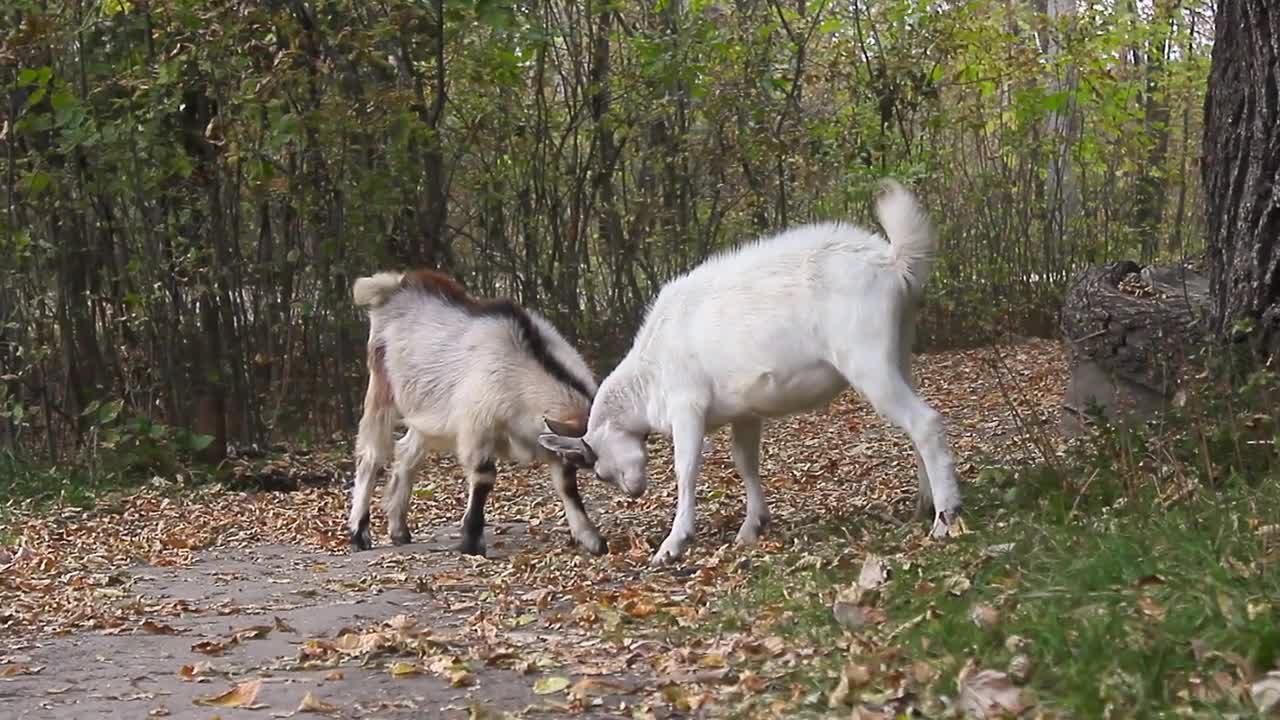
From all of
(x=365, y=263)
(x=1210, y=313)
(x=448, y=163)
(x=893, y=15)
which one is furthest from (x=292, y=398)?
(x=1210, y=313)

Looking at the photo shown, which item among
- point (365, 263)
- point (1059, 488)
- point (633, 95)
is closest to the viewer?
point (1059, 488)

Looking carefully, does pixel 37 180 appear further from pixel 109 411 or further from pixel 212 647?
pixel 212 647

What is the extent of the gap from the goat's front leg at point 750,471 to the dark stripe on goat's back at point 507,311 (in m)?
0.76

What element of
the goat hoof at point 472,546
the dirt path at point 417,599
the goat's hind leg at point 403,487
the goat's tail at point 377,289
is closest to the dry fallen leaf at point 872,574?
the dirt path at point 417,599

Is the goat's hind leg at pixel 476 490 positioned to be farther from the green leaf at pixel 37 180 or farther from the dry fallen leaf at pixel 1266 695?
the dry fallen leaf at pixel 1266 695

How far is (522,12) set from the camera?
1145 cm

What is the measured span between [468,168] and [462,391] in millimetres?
5659

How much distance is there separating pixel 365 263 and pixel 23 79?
291cm

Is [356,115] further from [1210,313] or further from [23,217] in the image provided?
[1210,313]

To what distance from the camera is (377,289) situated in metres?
8.55

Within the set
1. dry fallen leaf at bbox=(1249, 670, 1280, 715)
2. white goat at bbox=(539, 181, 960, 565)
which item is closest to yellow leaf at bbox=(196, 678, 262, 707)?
white goat at bbox=(539, 181, 960, 565)

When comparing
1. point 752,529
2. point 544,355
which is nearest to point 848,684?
point 752,529

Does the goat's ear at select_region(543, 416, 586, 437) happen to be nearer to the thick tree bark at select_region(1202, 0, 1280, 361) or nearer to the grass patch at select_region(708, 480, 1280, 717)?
the grass patch at select_region(708, 480, 1280, 717)

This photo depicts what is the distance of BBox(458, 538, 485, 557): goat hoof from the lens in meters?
7.57
